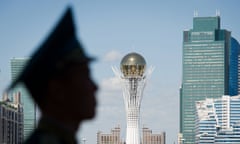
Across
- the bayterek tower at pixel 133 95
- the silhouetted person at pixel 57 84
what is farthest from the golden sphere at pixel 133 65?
the silhouetted person at pixel 57 84

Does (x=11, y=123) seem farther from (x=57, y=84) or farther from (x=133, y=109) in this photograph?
(x=57, y=84)

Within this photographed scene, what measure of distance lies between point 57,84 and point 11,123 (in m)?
135

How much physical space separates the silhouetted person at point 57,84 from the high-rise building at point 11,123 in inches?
4537

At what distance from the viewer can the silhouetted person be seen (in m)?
2.80

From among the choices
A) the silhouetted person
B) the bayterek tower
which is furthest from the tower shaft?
the silhouetted person

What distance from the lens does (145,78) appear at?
12700cm

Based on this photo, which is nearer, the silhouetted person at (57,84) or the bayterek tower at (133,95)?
the silhouetted person at (57,84)

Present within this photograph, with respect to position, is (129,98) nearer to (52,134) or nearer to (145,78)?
(145,78)

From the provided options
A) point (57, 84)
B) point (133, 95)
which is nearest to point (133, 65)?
point (133, 95)

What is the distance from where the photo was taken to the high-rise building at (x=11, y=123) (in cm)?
12425

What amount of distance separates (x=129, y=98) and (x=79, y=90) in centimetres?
11848

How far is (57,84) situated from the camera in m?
2.80

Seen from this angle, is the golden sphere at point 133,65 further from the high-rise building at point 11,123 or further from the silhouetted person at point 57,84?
the silhouetted person at point 57,84

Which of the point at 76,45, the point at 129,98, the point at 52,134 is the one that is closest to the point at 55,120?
the point at 52,134
